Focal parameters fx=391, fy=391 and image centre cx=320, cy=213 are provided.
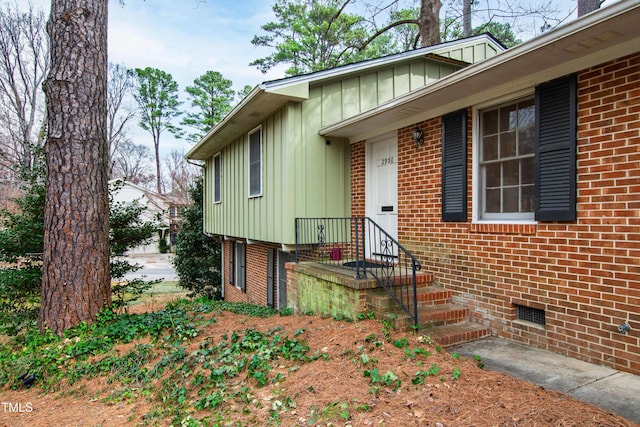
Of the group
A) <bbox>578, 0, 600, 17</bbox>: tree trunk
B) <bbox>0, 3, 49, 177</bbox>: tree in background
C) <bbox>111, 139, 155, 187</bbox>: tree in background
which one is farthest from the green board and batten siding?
<bbox>111, 139, 155, 187</bbox>: tree in background

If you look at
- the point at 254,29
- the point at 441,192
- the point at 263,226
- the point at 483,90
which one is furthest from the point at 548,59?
the point at 254,29

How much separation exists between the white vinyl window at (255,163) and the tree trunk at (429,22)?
5891 millimetres

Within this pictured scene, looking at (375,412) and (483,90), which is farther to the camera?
(483,90)

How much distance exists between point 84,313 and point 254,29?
1904 cm

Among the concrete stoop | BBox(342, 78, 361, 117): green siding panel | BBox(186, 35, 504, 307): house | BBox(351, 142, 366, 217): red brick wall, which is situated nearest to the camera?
the concrete stoop

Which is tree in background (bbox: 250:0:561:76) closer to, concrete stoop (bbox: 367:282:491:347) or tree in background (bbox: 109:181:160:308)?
tree in background (bbox: 109:181:160:308)

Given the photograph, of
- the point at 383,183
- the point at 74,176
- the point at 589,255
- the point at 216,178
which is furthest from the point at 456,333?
the point at 216,178

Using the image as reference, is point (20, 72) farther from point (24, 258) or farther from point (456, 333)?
point (456, 333)

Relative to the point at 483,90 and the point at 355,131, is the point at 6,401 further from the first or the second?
the point at 483,90

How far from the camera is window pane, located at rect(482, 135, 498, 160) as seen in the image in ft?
15.2

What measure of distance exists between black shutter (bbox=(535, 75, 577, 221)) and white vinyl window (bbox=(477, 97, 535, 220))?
0.97 feet

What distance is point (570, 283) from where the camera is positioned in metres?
3.71

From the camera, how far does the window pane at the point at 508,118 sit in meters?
4.42

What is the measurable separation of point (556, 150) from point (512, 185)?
73cm
